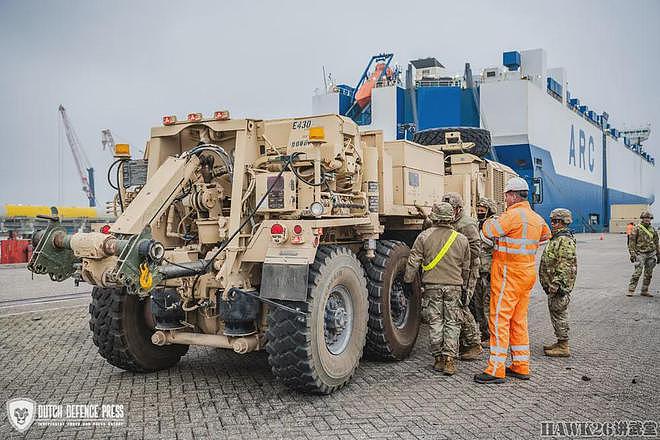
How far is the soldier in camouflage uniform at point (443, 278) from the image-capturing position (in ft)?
19.9

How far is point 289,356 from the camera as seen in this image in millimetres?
4930

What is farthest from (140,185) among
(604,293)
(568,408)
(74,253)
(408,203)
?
(604,293)

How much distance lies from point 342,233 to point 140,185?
2.28m

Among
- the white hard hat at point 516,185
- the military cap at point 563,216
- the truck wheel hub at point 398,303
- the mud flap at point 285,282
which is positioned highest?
the white hard hat at point 516,185

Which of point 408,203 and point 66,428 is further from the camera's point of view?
point 408,203

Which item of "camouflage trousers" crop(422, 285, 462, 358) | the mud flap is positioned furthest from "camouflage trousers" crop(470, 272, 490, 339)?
the mud flap

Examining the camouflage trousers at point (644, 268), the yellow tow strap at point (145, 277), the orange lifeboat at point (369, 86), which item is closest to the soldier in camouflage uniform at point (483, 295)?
the yellow tow strap at point (145, 277)

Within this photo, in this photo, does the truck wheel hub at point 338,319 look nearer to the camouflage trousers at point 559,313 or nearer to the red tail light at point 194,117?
the red tail light at point 194,117

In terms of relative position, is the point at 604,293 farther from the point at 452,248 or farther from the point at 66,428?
the point at 66,428

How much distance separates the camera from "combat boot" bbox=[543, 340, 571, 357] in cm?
679

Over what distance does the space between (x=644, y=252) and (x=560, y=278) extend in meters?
6.22

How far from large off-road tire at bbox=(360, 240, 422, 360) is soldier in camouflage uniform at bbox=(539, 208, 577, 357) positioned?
5.24 feet

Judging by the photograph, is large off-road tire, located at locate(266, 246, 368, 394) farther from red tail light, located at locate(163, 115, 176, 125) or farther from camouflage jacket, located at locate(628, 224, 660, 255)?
camouflage jacket, located at locate(628, 224, 660, 255)

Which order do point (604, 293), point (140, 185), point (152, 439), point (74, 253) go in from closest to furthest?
1. point (152, 439)
2. point (74, 253)
3. point (140, 185)
4. point (604, 293)
